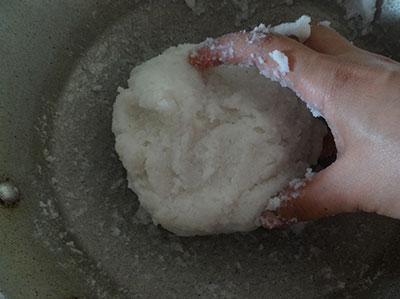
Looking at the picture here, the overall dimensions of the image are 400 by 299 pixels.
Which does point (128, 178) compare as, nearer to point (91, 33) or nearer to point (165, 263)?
point (165, 263)

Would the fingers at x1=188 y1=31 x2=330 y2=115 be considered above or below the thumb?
above

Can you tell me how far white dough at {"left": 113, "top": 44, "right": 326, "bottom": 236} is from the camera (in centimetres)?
104

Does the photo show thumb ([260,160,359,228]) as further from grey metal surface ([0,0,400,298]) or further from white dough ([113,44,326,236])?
grey metal surface ([0,0,400,298])

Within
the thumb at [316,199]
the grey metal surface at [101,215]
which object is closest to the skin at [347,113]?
the thumb at [316,199]

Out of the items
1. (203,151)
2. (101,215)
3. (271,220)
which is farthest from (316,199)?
(101,215)

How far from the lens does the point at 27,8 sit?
3.52ft

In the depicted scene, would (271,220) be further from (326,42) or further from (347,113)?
(326,42)

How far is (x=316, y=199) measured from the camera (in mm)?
938

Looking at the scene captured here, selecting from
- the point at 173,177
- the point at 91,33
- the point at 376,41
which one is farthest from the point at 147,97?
the point at 376,41

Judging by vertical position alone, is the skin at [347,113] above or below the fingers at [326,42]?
below

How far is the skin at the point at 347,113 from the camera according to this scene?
81cm

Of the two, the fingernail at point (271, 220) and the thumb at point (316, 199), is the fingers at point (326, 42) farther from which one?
the fingernail at point (271, 220)

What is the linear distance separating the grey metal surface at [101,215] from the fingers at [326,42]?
0.95 ft

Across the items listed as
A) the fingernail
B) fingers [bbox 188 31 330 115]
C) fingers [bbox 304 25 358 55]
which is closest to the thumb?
the fingernail
